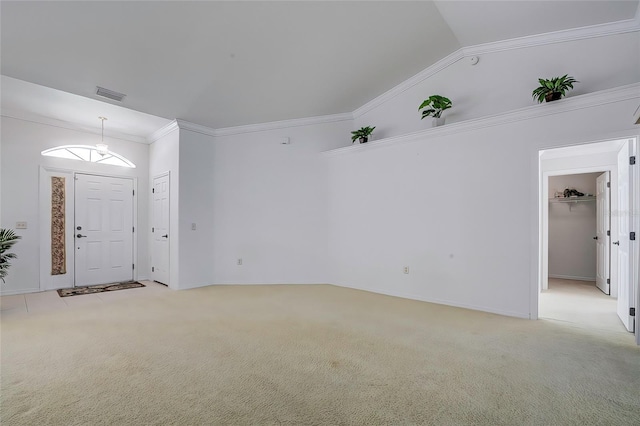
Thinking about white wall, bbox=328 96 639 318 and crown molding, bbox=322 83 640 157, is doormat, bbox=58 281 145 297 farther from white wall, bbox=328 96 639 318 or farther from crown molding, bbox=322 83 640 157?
crown molding, bbox=322 83 640 157

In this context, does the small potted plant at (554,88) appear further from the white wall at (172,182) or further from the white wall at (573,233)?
the white wall at (172,182)

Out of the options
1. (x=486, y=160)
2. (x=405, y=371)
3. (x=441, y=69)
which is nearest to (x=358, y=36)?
(x=441, y=69)

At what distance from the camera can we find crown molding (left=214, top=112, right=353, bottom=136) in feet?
18.6

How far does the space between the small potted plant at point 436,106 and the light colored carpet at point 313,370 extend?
2639 millimetres

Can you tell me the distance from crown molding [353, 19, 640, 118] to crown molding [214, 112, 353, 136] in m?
0.87

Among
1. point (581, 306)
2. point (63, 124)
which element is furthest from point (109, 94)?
point (581, 306)

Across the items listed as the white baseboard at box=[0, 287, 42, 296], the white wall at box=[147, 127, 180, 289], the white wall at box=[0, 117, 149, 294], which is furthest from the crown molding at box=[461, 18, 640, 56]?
the white baseboard at box=[0, 287, 42, 296]

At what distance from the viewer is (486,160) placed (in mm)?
3891

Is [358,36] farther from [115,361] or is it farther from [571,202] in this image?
[571,202]

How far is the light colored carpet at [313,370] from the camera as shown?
6.00ft

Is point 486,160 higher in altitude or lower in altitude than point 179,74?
lower

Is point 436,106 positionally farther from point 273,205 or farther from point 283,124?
point 273,205

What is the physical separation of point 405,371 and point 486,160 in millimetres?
2855

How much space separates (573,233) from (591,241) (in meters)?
0.31
